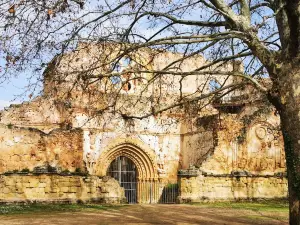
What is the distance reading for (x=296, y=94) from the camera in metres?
8.16

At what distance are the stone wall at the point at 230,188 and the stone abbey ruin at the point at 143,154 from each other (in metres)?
0.04

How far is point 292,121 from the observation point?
8.21 m

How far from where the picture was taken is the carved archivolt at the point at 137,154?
22344 mm

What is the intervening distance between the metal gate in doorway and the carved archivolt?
1.27 ft

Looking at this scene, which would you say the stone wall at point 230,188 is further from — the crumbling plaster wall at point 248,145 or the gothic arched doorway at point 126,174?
the gothic arched doorway at point 126,174

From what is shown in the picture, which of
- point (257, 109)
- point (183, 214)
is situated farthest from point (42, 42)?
point (257, 109)

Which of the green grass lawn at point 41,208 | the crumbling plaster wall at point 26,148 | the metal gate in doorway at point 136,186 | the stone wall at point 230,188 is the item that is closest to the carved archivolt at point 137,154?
the metal gate in doorway at point 136,186

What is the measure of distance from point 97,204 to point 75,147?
13.8ft

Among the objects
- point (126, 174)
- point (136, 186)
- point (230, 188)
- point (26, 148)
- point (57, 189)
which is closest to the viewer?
point (57, 189)

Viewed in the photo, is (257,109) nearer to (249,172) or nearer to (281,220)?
(249,172)

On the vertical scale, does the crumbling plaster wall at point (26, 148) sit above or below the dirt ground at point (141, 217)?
above

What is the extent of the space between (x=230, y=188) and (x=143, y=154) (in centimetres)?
574

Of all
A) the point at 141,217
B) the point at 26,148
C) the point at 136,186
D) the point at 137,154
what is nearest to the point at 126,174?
the point at 136,186

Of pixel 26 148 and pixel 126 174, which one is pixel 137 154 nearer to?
pixel 126 174
